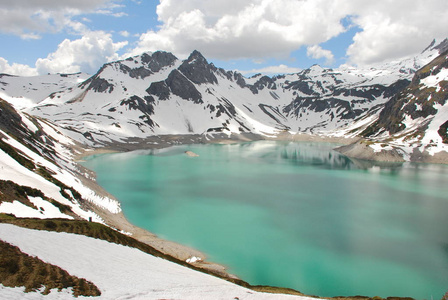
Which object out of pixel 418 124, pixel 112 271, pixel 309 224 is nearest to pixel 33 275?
pixel 112 271

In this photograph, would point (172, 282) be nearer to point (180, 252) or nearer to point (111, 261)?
point (111, 261)

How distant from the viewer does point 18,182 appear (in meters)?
38.7

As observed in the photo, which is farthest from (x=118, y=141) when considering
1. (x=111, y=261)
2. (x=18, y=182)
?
(x=111, y=261)

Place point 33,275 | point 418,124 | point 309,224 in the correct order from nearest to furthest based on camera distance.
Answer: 1. point 33,275
2. point 309,224
3. point 418,124

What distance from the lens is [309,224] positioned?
47812mm

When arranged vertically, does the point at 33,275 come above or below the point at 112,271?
above

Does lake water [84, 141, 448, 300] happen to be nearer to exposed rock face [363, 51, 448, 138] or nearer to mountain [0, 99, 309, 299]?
mountain [0, 99, 309, 299]

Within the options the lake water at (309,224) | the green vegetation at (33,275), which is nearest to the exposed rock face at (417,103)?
the lake water at (309,224)

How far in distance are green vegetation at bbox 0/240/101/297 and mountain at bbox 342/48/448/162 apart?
140m

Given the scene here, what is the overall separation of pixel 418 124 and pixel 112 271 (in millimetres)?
171987

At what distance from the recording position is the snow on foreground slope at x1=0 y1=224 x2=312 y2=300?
16.5m

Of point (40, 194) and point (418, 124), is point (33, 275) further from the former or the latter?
point (418, 124)

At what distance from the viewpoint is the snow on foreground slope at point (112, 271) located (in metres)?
16.5

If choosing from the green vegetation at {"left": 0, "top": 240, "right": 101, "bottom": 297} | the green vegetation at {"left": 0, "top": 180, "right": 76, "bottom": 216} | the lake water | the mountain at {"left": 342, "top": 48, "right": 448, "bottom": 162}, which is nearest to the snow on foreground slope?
the green vegetation at {"left": 0, "top": 240, "right": 101, "bottom": 297}
